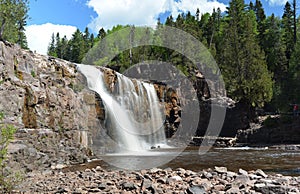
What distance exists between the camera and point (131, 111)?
27.8 metres

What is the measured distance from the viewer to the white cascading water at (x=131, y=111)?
2473 centimetres

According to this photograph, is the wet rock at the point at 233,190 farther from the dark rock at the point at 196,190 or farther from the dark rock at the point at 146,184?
the dark rock at the point at 146,184

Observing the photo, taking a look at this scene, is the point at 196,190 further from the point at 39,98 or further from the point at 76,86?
the point at 76,86

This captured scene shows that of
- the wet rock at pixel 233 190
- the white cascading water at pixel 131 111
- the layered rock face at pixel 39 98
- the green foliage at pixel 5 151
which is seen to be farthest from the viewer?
the white cascading water at pixel 131 111

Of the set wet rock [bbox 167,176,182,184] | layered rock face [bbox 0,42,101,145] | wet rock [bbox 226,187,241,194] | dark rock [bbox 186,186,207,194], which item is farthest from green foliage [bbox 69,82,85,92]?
wet rock [bbox 226,187,241,194]

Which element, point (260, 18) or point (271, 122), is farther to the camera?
point (260, 18)

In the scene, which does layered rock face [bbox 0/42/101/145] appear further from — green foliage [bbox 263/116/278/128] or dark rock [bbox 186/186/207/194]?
green foliage [bbox 263/116/278/128]

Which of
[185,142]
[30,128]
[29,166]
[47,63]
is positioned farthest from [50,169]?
→ [185,142]

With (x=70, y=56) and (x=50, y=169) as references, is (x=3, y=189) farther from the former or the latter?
(x=70, y=56)

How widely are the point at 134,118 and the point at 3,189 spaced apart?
20868mm

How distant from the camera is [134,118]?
1102 inches

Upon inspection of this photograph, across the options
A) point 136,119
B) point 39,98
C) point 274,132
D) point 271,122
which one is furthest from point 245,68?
point 39,98

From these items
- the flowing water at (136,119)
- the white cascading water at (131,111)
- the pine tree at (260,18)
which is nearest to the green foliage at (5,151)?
the flowing water at (136,119)

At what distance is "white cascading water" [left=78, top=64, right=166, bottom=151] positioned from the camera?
81.1 ft
